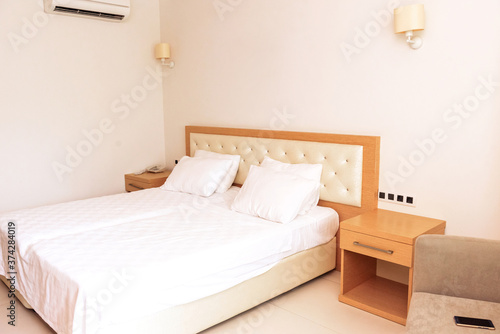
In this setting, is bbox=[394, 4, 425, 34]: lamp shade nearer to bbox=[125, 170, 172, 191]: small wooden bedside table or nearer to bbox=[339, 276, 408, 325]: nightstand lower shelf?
bbox=[339, 276, 408, 325]: nightstand lower shelf

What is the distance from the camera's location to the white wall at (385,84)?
241cm

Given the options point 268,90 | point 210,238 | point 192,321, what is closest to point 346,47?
point 268,90

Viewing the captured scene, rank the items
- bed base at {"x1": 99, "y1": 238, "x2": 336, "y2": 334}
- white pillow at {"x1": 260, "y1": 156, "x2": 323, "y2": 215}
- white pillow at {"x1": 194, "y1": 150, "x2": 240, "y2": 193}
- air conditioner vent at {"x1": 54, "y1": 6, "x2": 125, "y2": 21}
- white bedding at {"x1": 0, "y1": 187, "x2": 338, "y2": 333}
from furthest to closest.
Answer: air conditioner vent at {"x1": 54, "y1": 6, "x2": 125, "y2": 21}
white pillow at {"x1": 194, "y1": 150, "x2": 240, "y2": 193}
white pillow at {"x1": 260, "y1": 156, "x2": 323, "y2": 215}
bed base at {"x1": 99, "y1": 238, "x2": 336, "y2": 334}
white bedding at {"x1": 0, "y1": 187, "x2": 338, "y2": 333}

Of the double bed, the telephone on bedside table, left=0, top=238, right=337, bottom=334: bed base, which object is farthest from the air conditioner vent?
left=0, top=238, right=337, bottom=334: bed base

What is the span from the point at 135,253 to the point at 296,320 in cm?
105

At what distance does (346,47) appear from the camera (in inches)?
117

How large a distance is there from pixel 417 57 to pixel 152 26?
9.96 feet

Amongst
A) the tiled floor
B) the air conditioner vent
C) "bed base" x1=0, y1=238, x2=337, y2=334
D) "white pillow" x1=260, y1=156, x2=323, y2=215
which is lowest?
the tiled floor

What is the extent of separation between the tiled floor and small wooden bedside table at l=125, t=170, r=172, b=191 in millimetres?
1730

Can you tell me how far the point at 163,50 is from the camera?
4336 millimetres

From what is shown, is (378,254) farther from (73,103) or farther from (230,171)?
(73,103)

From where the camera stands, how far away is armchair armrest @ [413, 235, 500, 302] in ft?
5.89

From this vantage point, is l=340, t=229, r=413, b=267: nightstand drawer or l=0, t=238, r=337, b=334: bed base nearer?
l=0, t=238, r=337, b=334: bed base

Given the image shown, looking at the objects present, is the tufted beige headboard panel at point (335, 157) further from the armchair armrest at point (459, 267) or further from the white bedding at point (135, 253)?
the armchair armrest at point (459, 267)
